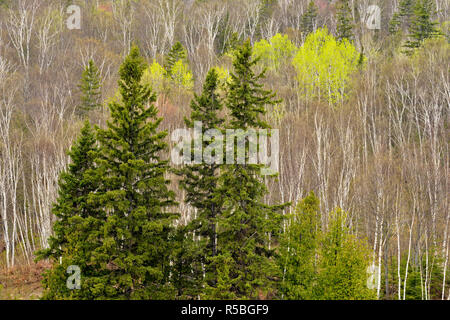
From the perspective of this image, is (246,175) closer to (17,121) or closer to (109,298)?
(109,298)

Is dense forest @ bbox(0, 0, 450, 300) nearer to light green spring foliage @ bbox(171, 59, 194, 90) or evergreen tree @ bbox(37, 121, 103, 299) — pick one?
evergreen tree @ bbox(37, 121, 103, 299)

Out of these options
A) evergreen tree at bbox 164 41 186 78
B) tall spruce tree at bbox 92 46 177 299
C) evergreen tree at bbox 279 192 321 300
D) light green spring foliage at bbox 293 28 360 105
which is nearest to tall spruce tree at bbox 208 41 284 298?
evergreen tree at bbox 279 192 321 300

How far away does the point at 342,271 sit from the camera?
13.7 meters

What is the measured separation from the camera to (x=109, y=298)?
12.1 m

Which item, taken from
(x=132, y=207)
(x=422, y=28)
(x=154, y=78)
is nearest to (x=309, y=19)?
(x=422, y=28)

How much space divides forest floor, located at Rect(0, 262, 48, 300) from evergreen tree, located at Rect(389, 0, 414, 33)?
46.6 m

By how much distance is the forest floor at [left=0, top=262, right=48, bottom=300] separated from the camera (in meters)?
19.0

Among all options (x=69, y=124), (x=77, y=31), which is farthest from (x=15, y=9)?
(x=69, y=124)

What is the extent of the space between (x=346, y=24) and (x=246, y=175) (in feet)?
117

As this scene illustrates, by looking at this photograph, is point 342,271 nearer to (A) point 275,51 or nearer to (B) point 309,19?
(A) point 275,51

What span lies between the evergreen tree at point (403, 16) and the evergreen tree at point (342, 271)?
39.1 meters

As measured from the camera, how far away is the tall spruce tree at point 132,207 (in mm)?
12172

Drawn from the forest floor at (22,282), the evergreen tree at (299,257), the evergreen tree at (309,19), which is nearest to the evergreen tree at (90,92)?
the forest floor at (22,282)

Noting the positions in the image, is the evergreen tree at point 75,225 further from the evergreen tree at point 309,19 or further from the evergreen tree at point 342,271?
the evergreen tree at point 309,19
